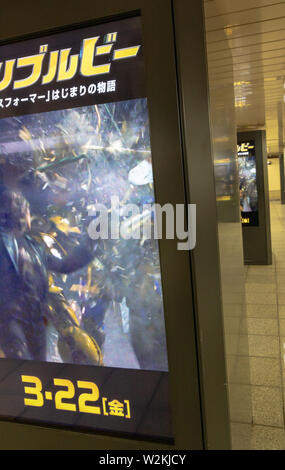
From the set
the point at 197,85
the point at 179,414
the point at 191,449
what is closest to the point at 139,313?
the point at 179,414

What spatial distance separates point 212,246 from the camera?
1.22 meters

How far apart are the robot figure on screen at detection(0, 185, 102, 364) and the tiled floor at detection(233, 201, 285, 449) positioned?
766mm

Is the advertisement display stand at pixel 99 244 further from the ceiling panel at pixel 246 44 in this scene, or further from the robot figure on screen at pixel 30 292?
the ceiling panel at pixel 246 44

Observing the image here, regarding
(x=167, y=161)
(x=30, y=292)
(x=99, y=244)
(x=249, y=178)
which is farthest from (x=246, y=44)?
(x=249, y=178)

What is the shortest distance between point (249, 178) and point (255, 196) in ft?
1.22

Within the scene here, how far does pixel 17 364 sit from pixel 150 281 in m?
0.66

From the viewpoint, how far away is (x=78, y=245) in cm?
136

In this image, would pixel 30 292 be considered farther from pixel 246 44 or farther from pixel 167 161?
pixel 246 44

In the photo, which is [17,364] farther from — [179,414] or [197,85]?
[197,85]

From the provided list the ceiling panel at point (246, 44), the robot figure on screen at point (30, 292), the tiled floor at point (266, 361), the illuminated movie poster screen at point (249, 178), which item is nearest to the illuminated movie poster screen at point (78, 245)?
the robot figure on screen at point (30, 292)

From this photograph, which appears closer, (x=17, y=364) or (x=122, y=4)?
(x=122, y=4)

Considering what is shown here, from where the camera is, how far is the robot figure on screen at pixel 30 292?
140 centimetres

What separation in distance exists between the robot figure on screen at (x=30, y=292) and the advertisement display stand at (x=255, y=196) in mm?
6287

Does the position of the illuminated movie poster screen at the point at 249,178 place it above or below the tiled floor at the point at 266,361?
above
